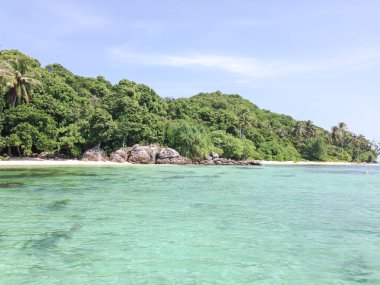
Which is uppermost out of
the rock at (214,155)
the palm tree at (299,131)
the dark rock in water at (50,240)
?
the palm tree at (299,131)

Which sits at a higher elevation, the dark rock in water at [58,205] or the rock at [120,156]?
the rock at [120,156]

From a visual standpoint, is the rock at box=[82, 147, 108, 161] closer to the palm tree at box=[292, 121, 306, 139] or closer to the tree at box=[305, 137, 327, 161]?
the tree at box=[305, 137, 327, 161]

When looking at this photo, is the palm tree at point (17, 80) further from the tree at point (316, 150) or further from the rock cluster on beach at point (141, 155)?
the tree at point (316, 150)

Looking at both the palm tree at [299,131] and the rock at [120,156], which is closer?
the rock at [120,156]

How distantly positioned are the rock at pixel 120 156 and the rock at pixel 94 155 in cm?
134

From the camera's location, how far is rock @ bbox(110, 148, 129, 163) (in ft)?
165

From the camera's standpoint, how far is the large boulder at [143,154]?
51.2 m

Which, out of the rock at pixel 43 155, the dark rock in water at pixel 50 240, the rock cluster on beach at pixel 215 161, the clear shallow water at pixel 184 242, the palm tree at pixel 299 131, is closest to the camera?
the clear shallow water at pixel 184 242

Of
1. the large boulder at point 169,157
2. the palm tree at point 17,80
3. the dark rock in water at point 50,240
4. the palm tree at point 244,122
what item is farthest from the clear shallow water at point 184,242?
the palm tree at point 244,122

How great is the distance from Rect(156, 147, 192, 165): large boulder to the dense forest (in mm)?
3222

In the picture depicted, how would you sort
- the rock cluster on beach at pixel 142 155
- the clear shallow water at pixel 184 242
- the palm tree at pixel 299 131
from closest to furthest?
1. the clear shallow water at pixel 184 242
2. the rock cluster on beach at pixel 142 155
3. the palm tree at pixel 299 131

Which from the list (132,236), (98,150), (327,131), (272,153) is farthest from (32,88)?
(327,131)

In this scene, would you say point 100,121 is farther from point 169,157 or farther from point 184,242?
point 184,242

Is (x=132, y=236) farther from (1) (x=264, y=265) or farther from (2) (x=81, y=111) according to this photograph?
(2) (x=81, y=111)
